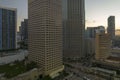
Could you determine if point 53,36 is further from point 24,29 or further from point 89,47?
point 24,29

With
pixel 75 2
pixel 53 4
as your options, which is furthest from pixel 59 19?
Result: pixel 75 2

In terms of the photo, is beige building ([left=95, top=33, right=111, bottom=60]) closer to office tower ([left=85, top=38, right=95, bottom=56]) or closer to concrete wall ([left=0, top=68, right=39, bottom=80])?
office tower ([left=85, top=38, right=95, bottom=56])

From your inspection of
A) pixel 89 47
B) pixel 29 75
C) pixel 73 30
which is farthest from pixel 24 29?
pixel 29 75

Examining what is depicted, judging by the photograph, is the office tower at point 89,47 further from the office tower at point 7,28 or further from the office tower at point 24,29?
the office tower at point 24,29

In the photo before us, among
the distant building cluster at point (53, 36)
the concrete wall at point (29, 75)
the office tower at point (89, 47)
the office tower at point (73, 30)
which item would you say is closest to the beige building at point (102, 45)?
the distant building cluster at point (53, 36)

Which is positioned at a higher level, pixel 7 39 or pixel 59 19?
pixel 59 19

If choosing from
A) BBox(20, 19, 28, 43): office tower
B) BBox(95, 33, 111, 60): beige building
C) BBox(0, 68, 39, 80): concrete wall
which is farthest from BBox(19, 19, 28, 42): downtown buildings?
BBox(0, 68, 39, 80): concrete wall

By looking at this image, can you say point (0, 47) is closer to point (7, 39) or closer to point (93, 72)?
point (7, 39)
